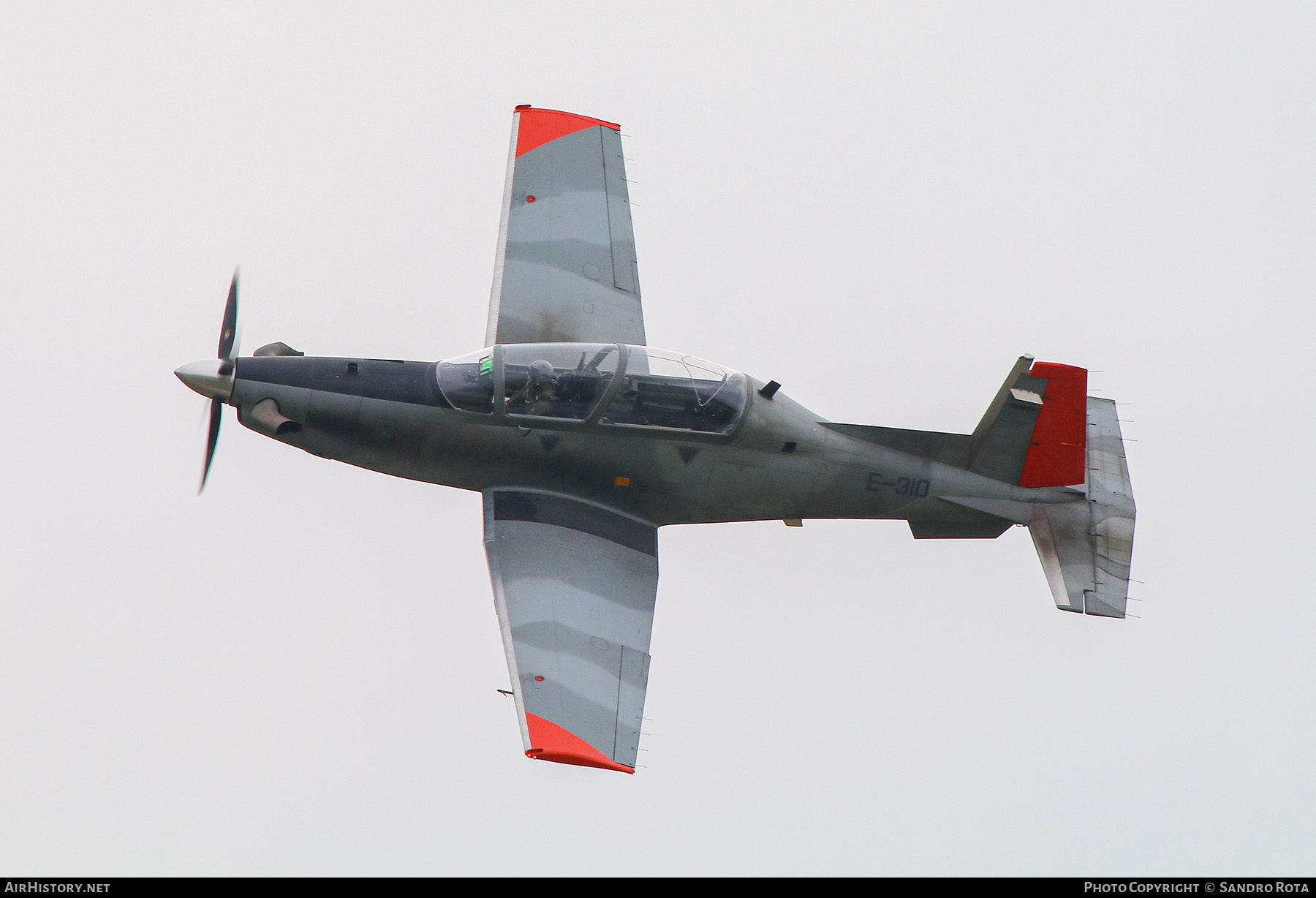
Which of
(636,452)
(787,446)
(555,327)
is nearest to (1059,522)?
(787,446)

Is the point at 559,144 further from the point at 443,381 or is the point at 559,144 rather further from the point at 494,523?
the point at 494,523

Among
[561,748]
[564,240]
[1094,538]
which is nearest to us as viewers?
[561,748]

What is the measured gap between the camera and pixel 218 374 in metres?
14.2

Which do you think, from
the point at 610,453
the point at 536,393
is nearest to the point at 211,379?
the point at 536,393

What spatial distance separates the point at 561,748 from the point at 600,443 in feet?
11.2

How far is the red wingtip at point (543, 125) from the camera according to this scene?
16.6 m

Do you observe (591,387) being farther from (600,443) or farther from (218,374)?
(218,374)

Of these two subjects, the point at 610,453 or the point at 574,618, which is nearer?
the point at 574,618

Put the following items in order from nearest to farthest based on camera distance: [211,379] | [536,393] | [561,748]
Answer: [561,748], [211,379], [536,393]

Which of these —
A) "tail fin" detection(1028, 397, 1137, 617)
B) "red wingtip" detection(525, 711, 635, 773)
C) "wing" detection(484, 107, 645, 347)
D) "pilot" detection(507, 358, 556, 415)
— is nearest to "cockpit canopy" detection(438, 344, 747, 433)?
"pilot" detection(507, 358, 556, 415)

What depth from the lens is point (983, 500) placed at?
1550 centimetres

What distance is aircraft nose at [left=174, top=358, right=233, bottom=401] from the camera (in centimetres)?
1420

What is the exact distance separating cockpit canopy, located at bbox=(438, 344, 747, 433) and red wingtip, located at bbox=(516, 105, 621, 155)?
3.16 meters

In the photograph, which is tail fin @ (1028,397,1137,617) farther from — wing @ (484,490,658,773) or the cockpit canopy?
wing @ (484,490,658,773)
